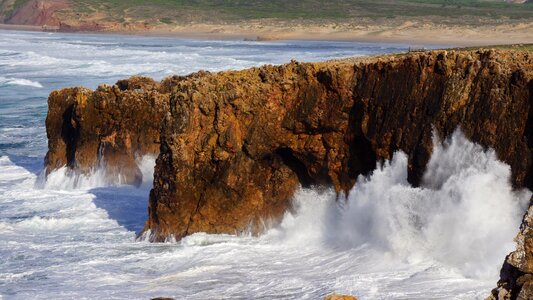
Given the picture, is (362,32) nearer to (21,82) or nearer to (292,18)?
(292,18)

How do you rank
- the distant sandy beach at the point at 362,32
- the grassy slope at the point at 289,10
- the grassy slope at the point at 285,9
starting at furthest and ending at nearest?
1. the grassy slope at the point at 285,9
2. the grassy slope at the point at 289,10
3. the distant sandy beach at the point at 362,32

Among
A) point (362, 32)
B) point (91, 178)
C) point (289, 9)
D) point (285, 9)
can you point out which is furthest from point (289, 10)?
point (91, 178)

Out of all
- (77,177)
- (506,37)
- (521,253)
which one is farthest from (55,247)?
(506,37)

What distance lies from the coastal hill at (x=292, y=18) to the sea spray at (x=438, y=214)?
63.4 metres

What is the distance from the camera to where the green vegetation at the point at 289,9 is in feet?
380

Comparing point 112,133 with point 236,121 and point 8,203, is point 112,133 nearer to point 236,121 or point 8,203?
point 8,203

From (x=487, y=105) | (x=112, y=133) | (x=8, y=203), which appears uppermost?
(x=487, y=105)

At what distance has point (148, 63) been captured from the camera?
61.0 meters

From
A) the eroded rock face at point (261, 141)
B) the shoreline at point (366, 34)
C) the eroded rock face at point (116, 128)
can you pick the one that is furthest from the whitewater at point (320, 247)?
the shoreline at point (366, 34)

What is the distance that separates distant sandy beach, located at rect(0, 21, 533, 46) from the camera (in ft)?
271

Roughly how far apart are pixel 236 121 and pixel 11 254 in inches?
187

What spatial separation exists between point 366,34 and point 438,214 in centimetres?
8052

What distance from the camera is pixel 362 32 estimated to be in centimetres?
9712

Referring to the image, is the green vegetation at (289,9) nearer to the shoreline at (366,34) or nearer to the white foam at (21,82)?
the shoreline at (366,34)
